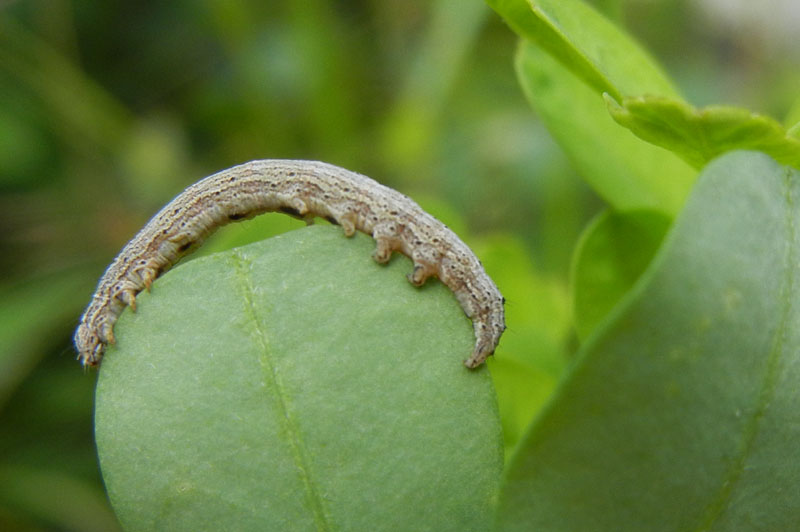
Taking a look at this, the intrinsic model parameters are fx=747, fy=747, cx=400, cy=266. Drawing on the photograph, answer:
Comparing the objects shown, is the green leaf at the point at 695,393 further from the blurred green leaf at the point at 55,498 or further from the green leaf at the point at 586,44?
the blurred green leaf at the point at 55,498

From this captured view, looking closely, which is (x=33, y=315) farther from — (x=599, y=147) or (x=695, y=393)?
(x=695, y=393)

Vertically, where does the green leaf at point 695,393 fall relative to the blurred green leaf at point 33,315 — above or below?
below

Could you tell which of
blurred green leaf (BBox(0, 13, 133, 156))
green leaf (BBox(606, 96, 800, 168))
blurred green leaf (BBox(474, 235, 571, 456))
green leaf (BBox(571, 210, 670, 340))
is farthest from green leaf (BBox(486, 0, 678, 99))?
blurred green leaf (BBox(0, 13, 133, 156))

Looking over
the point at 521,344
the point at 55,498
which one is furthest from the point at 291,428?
the point at 55,498

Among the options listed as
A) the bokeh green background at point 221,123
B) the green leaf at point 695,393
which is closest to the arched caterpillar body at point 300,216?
the green leaf at point 695,393

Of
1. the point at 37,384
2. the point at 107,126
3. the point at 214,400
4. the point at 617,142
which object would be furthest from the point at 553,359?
the point at 107,126

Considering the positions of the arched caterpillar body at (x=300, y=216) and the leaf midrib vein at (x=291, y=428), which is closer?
the leaf midrib vein at (x=291, y=428)

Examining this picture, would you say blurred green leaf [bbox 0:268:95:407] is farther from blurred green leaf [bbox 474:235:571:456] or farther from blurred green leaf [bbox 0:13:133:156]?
blurred green leaf [bbox 474:235:571:456]
